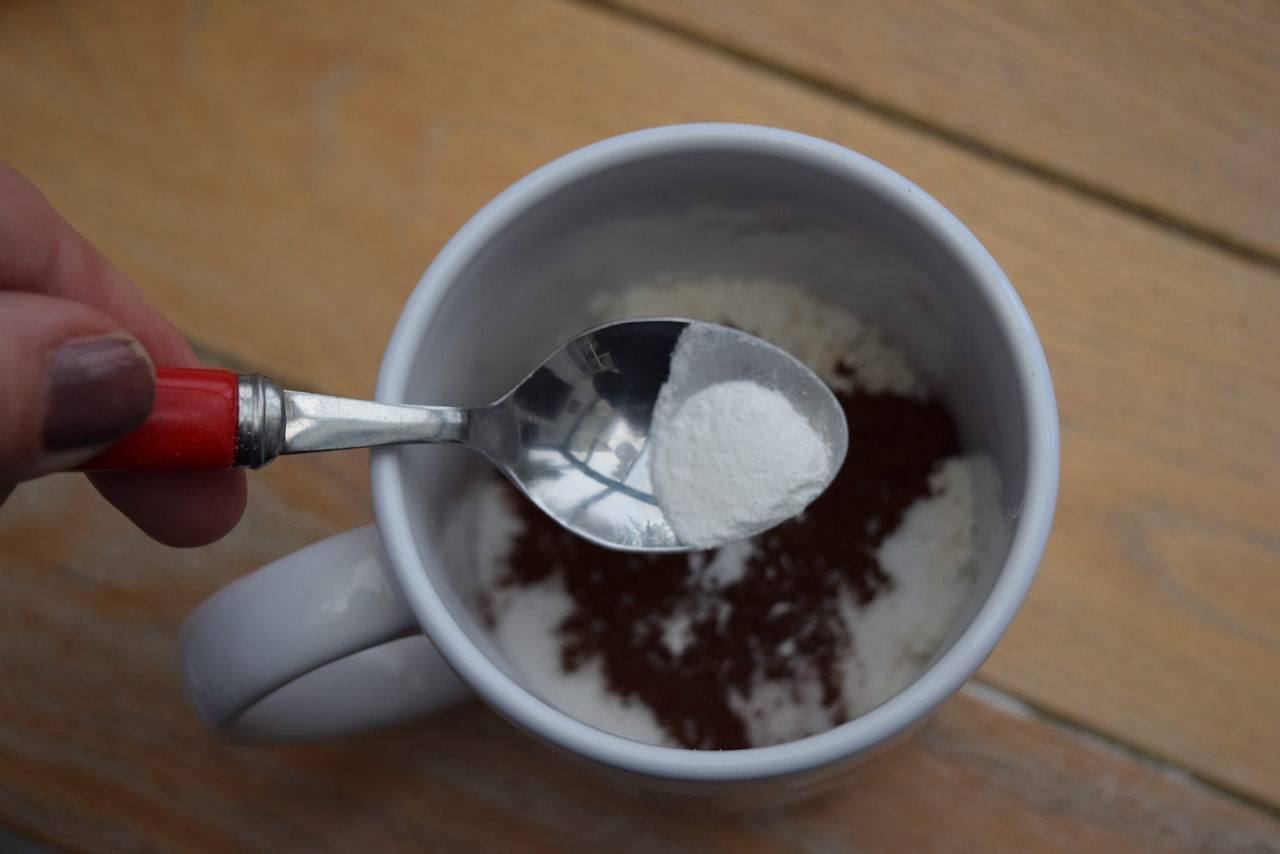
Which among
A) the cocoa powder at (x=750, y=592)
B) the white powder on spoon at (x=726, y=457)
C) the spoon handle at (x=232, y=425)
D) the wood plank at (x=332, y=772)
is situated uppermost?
the spoon handle at (x=232, y=425)

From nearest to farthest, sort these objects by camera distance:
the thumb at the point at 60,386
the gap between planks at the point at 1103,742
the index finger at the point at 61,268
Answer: the thumb at the point at 60,386
the index finger at the point at 61,268
the gap between planks at the point at 1103,742

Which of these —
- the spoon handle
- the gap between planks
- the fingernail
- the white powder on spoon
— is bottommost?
the gap between planks

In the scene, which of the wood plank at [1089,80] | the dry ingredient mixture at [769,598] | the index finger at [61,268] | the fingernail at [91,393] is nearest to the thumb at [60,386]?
the fingernail at [91,393]

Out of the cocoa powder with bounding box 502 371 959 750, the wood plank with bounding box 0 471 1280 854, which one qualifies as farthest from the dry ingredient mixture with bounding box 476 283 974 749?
the wood plank with bounding box 0 471 1280 854

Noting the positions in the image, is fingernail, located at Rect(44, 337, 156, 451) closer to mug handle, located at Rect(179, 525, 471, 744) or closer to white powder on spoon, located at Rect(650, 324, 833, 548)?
mug handle, located at Rect(179, 525, 471, 744)

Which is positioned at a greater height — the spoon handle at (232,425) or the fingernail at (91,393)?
the fingernail at (91,393)

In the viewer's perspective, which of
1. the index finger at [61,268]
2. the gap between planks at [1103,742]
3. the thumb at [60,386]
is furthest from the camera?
the gap between planks at [1103,742]

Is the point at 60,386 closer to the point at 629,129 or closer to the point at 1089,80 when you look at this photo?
the point at 629,129

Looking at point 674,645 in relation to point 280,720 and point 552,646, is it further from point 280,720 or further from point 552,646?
point 280,720

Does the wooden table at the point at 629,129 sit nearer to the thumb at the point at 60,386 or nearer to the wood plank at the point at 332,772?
the wood plank at the point at 332,772
